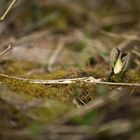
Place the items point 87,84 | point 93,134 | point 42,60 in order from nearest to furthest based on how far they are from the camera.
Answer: point 93,134 < point 87,84 < point 42,60

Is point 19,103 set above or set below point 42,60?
below

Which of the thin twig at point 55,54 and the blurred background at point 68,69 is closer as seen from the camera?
the blurred background at point 68,69

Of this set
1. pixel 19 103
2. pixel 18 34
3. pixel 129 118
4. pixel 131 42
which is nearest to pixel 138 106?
pixel 129 118

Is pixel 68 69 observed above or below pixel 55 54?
below

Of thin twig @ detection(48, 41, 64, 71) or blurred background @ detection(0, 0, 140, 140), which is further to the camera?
thin twig @ detection(48, 41, 64, 71)

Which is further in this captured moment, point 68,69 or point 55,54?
point 55,54

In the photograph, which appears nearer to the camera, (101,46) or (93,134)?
(93,134)

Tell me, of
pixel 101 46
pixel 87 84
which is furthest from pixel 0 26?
pixel 87 84

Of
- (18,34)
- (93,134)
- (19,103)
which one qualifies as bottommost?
(93,134)

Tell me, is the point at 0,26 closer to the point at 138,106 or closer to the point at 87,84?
the point at 87,84

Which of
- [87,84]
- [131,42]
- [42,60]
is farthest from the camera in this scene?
[131,42]
